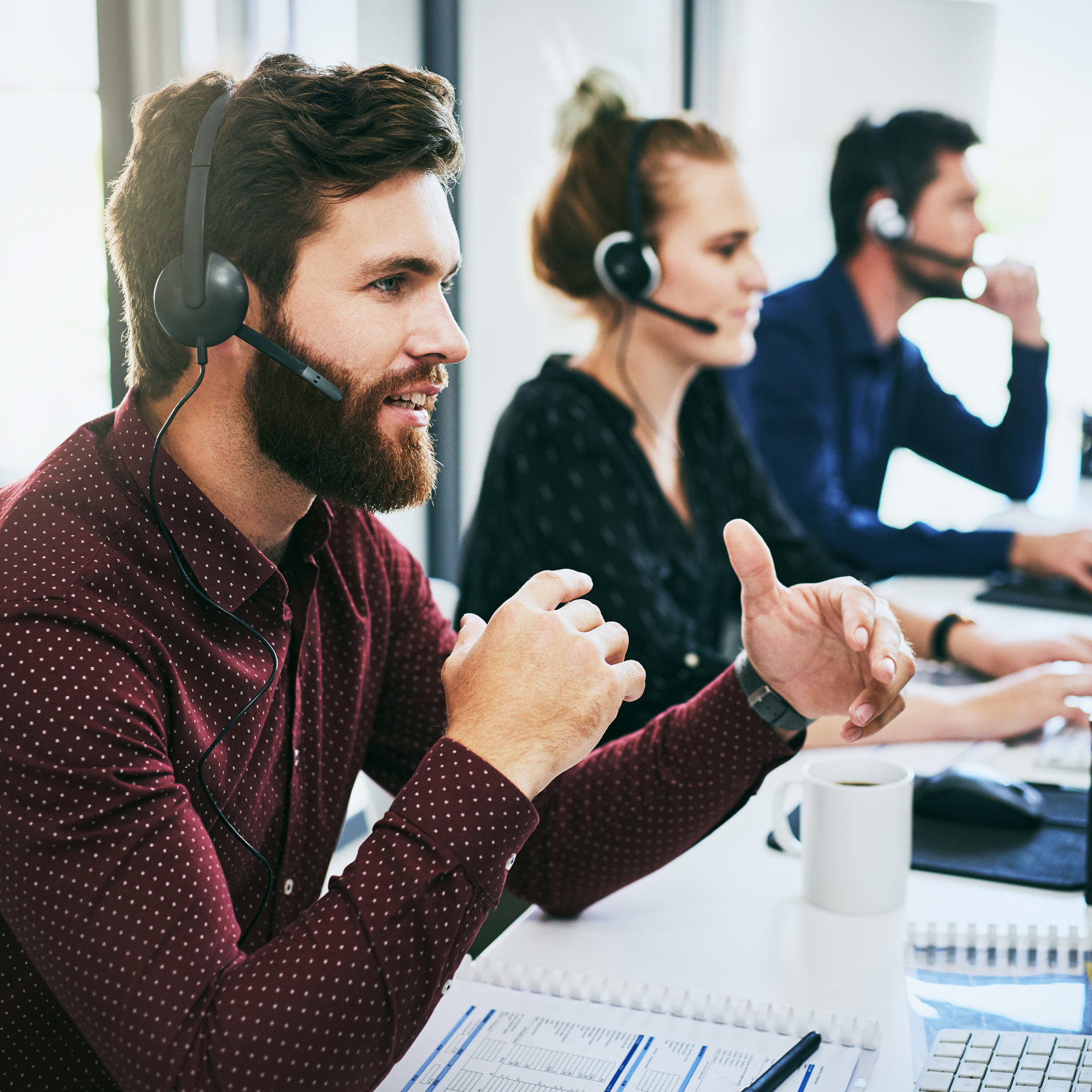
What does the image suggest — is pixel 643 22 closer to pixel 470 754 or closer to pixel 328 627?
pixel 328 627

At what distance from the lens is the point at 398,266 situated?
2.85ft

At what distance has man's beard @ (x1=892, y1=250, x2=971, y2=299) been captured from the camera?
100 inches

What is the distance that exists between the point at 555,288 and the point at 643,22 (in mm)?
2044

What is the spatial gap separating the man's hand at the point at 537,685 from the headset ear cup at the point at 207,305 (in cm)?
28

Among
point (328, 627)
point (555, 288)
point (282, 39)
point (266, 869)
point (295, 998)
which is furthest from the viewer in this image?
point (282, 39)

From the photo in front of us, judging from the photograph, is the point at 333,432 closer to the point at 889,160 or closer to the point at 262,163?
the point at 262,163

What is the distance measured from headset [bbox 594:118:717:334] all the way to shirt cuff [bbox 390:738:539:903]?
1107 millimetres

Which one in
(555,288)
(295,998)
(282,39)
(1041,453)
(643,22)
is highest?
(643,22)

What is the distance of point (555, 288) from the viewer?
182cm

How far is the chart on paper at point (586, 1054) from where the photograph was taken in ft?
2.33

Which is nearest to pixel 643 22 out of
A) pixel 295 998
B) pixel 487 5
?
pixel 487 5

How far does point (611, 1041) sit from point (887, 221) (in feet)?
7.11

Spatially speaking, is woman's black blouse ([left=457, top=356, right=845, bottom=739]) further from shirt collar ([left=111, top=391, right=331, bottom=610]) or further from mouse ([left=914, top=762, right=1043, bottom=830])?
shirt collar ([left=111, top=391, right=331, bottom=610])

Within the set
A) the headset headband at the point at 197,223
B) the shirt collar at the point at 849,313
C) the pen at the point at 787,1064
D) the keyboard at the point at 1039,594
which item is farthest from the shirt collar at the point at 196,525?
the shirt collar at the point at 849,313
